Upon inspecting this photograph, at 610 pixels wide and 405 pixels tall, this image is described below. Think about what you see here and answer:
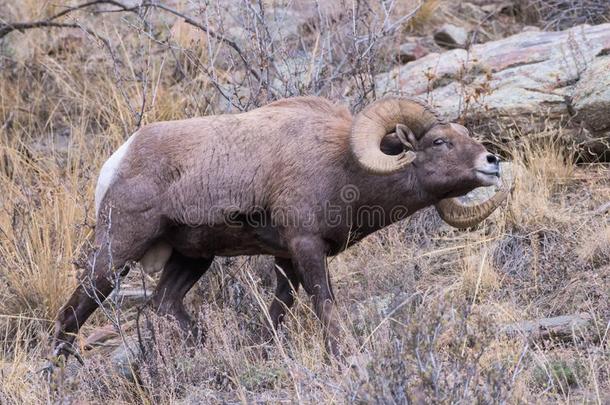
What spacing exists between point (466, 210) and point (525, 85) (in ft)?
9.86

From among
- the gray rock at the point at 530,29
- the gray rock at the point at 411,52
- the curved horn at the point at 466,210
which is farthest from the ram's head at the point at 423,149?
the gray rock at the point at 530,29

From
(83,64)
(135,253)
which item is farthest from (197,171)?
(83,64)

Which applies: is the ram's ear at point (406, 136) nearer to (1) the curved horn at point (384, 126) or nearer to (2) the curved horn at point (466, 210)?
(1) the curved horn at point (384, 126)

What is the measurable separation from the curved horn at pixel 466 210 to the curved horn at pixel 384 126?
0.59m

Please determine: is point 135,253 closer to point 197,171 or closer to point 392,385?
point 197,171

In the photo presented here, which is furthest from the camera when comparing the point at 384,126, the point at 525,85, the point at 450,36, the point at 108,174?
the point at 450,36

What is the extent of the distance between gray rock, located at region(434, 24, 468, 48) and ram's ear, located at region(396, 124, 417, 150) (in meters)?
5.43

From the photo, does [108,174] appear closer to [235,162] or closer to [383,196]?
[235,162]

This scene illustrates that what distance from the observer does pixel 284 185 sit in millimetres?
6727

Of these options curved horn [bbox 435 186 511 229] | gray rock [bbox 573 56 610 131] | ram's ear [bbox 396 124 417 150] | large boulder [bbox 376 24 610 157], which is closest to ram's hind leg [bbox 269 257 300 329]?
curved horn [bbox 435 186 511 229]

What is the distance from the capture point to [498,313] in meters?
6.22

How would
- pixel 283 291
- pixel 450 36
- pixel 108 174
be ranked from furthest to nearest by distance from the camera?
pixel 450 36
pixel 283 291
pixel 108 174

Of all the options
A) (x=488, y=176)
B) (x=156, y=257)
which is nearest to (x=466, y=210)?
(x=488, y=176)

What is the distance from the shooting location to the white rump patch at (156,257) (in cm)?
729
